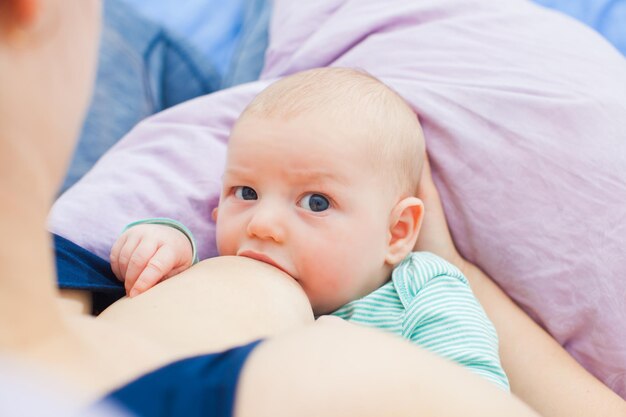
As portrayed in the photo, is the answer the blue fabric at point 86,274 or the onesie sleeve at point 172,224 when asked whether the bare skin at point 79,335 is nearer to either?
the blue fabric at point 86,274

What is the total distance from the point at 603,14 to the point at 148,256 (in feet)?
4.09

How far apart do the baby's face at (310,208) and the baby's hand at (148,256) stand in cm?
6

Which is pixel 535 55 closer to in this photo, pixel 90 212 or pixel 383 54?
pixel 383 54

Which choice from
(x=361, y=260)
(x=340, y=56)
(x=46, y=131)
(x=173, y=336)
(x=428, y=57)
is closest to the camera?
(x=46, y=131)

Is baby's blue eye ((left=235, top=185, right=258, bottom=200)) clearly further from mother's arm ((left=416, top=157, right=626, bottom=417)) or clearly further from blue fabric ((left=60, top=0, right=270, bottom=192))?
blue fabric ((left=60, top=0, right=270, bottom=192))

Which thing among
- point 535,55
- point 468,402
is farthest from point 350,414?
point 535,55

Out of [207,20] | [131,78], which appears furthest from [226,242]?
[207,20]

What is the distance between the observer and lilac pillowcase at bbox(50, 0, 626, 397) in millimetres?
1050

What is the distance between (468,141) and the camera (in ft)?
3.66

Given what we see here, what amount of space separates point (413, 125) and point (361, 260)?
23 cm

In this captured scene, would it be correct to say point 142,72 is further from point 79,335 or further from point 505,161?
point 79,335

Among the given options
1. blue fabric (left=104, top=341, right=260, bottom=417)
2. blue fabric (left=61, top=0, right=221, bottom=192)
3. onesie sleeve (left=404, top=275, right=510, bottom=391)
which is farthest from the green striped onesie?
blue fabric (left=61, top=0, right=221, bottom=192)

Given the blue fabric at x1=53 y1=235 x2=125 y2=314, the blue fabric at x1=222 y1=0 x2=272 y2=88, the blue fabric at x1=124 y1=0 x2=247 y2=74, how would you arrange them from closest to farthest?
the blue fabric at x1=53 y1=235 x2=125 y2=314
the blue fabric at x1=222 y1=0 x2=272 y2=88
the blue fabric at x1=124 y1=0 x2=247 y2=74

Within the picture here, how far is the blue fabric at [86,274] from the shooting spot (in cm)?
86
